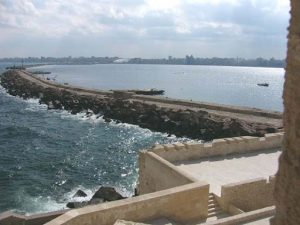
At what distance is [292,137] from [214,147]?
10.4 meters

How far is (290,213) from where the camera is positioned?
17.0 feet

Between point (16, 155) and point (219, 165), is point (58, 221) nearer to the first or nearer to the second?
point (219, 165)

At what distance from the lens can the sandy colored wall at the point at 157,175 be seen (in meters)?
12.0

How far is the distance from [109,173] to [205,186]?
1415cm

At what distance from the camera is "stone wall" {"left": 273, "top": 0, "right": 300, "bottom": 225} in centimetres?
493

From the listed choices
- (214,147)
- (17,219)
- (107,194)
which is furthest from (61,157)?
(17,219)

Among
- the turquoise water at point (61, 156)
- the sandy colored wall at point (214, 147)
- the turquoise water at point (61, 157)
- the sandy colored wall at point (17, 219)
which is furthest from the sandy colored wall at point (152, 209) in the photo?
the turquoise water at point (61, 156)

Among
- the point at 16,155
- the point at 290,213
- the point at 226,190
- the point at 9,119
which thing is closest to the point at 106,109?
the point at 9,119

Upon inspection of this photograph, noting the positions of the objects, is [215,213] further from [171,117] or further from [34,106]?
[34,106]

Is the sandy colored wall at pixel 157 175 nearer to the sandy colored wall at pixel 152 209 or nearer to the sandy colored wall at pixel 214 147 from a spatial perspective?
the sandy colored wall at pixel 214 147

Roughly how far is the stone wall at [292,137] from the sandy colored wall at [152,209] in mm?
4890

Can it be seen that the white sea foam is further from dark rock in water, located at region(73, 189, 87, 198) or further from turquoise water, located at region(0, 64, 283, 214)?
dark rock in water, located at region(73, 189, 87, 198)

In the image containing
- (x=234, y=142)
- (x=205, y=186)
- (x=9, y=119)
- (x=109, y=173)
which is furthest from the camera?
(x=9, y=119)

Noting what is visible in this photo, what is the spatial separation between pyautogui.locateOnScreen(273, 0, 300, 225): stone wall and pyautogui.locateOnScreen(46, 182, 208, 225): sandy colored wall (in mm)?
4890
